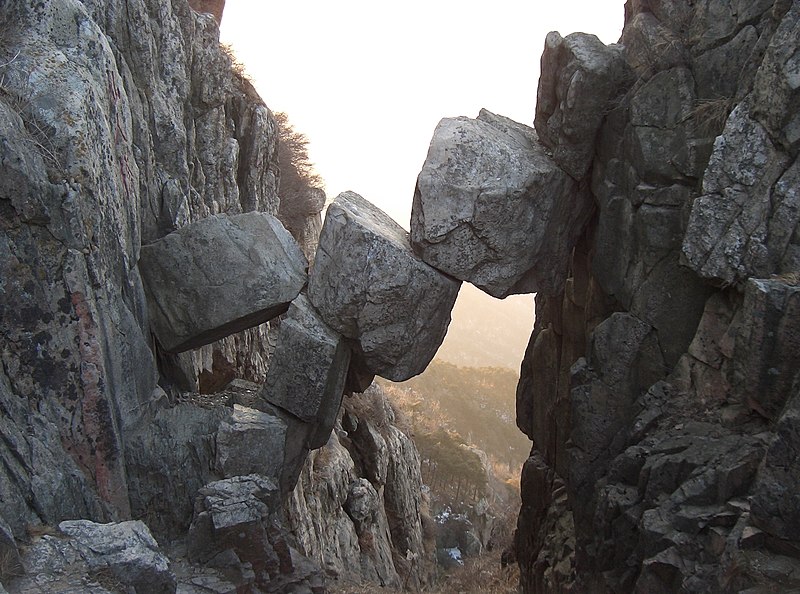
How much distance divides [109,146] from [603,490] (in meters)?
10.7

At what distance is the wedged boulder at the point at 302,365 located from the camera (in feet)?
47.0

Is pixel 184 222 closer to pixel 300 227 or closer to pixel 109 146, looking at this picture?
A: pixel 109 146

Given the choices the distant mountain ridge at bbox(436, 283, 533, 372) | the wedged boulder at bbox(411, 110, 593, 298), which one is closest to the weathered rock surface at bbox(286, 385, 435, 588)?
the wedged boulder at bbox(411, 110, 593, 298)

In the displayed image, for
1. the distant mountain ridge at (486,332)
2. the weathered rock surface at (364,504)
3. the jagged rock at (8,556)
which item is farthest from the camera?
the distant mountain ridge at (486,332)

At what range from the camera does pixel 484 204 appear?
13.9 meters

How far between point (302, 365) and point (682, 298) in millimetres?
7602

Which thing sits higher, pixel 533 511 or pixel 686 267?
pixel 686 267

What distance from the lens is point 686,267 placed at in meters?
12.6

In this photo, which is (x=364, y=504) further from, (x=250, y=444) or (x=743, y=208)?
(x=743, y=208)

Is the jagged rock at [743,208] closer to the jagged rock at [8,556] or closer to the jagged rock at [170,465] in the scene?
the jagged rock at [170,465]

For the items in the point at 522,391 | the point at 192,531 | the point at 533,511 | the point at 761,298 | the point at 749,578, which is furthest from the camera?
the point at 522,391

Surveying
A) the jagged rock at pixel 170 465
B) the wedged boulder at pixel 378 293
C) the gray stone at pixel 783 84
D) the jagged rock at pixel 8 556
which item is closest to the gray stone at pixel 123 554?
the jagged rock at pixel 8 556

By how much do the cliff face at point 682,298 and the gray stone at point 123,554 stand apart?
7.28 meters

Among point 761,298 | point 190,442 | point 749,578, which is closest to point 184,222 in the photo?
point 190,442
